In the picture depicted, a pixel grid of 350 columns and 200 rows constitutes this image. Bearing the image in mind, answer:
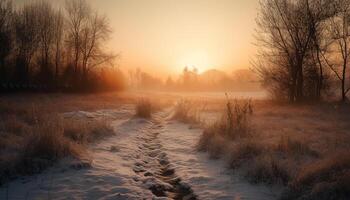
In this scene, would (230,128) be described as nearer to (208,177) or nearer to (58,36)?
(208,177)

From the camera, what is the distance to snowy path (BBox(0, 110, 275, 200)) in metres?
6.67

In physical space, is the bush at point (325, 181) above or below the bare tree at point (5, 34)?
below

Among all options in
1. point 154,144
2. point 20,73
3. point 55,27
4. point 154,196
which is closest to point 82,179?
point 154,196

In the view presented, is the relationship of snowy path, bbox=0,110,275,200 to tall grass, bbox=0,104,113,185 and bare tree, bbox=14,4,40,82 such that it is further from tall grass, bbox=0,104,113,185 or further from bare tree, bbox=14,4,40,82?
bare tree, bbox=14,4,40,82

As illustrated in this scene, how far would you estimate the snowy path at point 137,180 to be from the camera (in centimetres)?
667

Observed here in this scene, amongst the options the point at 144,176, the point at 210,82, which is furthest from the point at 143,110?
the point at 210,82

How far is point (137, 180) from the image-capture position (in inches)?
308

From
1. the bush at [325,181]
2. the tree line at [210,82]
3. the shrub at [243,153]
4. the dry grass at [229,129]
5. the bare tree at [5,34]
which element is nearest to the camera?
the bush at [325,181]

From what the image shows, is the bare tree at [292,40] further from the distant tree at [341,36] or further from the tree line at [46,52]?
the tree line at [46,52]

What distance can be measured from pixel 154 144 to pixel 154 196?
228 inches

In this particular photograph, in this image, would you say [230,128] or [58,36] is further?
[58,36]

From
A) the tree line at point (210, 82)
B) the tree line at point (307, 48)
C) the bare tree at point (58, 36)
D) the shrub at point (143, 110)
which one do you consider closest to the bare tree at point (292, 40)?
the tree line at point (307, 48)

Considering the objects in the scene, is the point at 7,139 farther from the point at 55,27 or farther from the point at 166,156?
the point at 55,27

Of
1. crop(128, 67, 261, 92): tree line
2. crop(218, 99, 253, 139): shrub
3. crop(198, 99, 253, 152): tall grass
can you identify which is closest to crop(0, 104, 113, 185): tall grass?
crop(198, 99, 253, 152): tall grass
